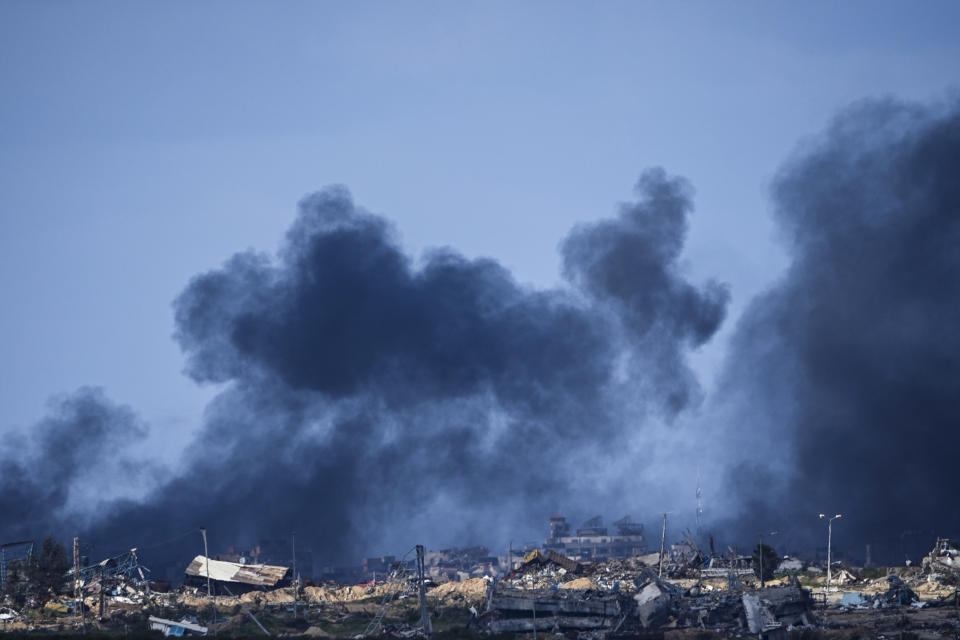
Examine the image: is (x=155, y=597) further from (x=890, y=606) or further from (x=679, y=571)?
(x=890, y=606)

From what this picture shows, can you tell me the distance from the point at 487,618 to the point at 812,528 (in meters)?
70.7

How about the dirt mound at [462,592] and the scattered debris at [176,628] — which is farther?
the dirt mound at [462,592]

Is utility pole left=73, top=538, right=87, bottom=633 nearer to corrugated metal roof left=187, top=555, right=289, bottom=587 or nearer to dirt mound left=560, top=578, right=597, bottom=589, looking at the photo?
corrugated metal roof left=187, top=555, right=289, bottom=587

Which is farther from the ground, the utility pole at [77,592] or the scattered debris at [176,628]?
the utility pole at [77,592]

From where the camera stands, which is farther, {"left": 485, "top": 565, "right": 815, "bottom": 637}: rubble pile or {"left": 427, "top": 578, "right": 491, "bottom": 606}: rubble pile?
{"left": 427, "top": 578, "right": 491, "bottom": 606}: rubble pile

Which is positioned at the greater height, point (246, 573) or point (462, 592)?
point (246, 573)

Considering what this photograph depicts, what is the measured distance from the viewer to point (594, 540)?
149500 mm

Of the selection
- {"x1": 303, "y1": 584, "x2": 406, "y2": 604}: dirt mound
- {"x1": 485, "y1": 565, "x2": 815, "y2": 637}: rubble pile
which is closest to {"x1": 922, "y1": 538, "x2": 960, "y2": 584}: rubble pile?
{"x1": 485, "y1": 565, "x2": 815, "y2": 637}: rubble pile

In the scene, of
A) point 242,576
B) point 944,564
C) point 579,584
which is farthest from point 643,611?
point 242,576

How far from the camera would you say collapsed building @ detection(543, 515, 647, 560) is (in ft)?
475

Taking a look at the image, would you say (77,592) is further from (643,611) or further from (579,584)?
(643,611)

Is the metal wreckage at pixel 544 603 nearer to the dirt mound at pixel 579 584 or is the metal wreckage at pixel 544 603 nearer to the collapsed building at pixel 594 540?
the dirt mound at pixel 579 584

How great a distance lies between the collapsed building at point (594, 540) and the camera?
145 meters

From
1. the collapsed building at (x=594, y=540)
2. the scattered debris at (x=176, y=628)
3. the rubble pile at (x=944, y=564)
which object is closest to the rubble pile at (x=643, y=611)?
the scattered debris at (x=176, y=628)
